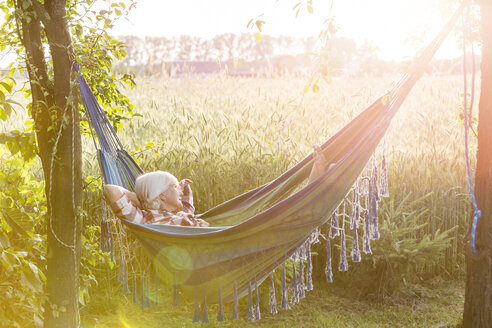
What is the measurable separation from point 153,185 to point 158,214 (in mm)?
132

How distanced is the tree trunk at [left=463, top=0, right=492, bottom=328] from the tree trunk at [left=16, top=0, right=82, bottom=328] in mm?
1547

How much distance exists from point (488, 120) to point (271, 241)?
948 millimetres

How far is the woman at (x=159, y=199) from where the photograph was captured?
7.04 feet

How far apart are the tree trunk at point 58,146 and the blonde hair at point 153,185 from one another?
32 cm

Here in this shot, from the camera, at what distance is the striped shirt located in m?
2.06

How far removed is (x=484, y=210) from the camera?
198 centimetres

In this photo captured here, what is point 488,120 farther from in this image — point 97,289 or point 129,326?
point 97,289

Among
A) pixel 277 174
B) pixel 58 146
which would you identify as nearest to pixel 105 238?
pixel 58 146

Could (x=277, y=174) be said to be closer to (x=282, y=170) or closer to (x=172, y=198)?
(x=282, y=170)

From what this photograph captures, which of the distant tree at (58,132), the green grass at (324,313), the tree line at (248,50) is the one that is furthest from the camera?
the tree line at (248,50)

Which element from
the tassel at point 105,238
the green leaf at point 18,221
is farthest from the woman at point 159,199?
the green leaf at point 18,221

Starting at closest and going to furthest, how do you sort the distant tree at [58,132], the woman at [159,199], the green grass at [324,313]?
the distant tree at [58,132] < the woman at [159,199] < the green grass at [324,313]

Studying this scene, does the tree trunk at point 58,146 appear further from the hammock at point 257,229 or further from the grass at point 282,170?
the grass at point 282,170

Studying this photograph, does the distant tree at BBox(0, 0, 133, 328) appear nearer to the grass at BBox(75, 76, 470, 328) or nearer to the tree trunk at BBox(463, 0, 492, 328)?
the grass at BBox(75, 76, 470, 328)
